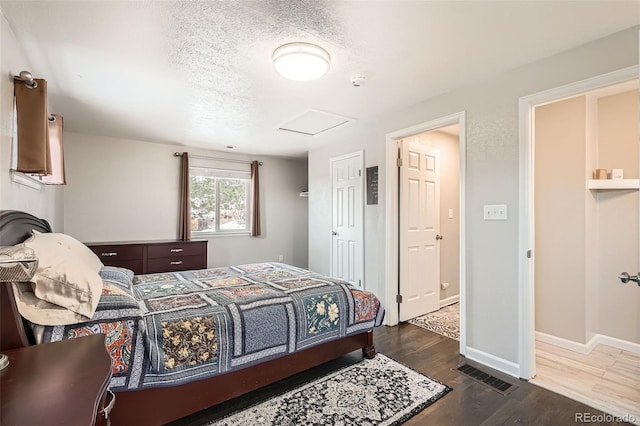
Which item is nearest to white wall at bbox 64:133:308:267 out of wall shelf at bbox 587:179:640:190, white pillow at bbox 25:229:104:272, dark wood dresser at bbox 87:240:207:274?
dark wood dresser at bbox 87:240:207:274

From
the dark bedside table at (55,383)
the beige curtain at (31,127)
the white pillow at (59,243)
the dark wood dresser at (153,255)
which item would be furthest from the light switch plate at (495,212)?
the dark wood dresser at (153,255)

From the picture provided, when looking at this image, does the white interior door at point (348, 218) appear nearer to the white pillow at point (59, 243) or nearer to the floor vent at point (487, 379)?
Result: the floor vent at point (487, 379)

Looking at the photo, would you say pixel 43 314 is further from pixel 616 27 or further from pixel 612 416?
pixel 616 27

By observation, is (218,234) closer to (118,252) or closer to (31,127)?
(118,252)

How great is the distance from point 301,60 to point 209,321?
1737 mm

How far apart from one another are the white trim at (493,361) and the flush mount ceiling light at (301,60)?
2.54 meters

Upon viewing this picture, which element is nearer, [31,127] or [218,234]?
[31,127]

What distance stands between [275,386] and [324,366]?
0.45m

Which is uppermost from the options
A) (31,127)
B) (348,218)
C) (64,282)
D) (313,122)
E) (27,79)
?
(313,122)

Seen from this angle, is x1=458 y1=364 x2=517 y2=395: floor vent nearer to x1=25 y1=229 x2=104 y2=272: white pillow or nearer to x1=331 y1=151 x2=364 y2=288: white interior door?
x1=331 y1=151 x2=364 y2=288: white interior door

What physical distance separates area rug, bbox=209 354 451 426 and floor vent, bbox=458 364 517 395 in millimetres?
317

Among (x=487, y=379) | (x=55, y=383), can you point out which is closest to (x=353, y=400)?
(x=487, y=379)

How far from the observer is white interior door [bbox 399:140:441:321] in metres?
3.39

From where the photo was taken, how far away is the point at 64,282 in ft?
4.73
